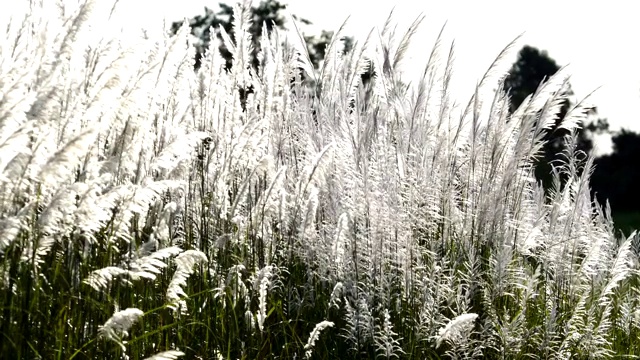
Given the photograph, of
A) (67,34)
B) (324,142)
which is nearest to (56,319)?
(67,34)

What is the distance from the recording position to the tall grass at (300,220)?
2734 mm

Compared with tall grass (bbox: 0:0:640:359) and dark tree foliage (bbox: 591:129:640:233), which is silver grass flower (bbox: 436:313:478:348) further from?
dark tree foliage (bbox: 591:129:640:233)

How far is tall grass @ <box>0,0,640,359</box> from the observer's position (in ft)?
8.97

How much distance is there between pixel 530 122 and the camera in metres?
3.71

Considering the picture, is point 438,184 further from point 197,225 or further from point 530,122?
point 197,225

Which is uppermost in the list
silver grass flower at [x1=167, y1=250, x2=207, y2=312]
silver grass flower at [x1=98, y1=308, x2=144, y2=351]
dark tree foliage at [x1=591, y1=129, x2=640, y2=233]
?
dark tree foliage at [x1=591, y1=129, x2=640, y2=233]

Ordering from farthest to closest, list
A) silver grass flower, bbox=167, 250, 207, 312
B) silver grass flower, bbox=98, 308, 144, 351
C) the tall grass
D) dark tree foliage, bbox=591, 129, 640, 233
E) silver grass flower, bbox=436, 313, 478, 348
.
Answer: dark tree foliage, bbox=591, 129, 640, 233
silver grass flower, bbox=436, 313, 478, 348
the tall grass
silver grass flower, bbox=167, 250, 207, 312
silver grass flower, bbox=98, 308, 144, 351

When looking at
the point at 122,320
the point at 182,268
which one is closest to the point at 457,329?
the point at 182,268

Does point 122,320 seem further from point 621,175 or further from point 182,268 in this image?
point 621,175

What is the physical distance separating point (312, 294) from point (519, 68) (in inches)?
1301

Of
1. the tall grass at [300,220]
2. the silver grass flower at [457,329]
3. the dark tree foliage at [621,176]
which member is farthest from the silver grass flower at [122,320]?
the dark tree foliage at [621,176]

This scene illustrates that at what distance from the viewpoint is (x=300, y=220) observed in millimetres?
3988

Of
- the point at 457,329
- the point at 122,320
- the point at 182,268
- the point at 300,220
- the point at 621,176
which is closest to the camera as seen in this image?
the point at 122,320

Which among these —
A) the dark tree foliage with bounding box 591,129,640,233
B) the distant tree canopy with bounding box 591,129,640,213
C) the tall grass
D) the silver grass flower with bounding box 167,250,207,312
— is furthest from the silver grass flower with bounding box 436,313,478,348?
the distant tree canopy with bounding box 591,129,640,213
